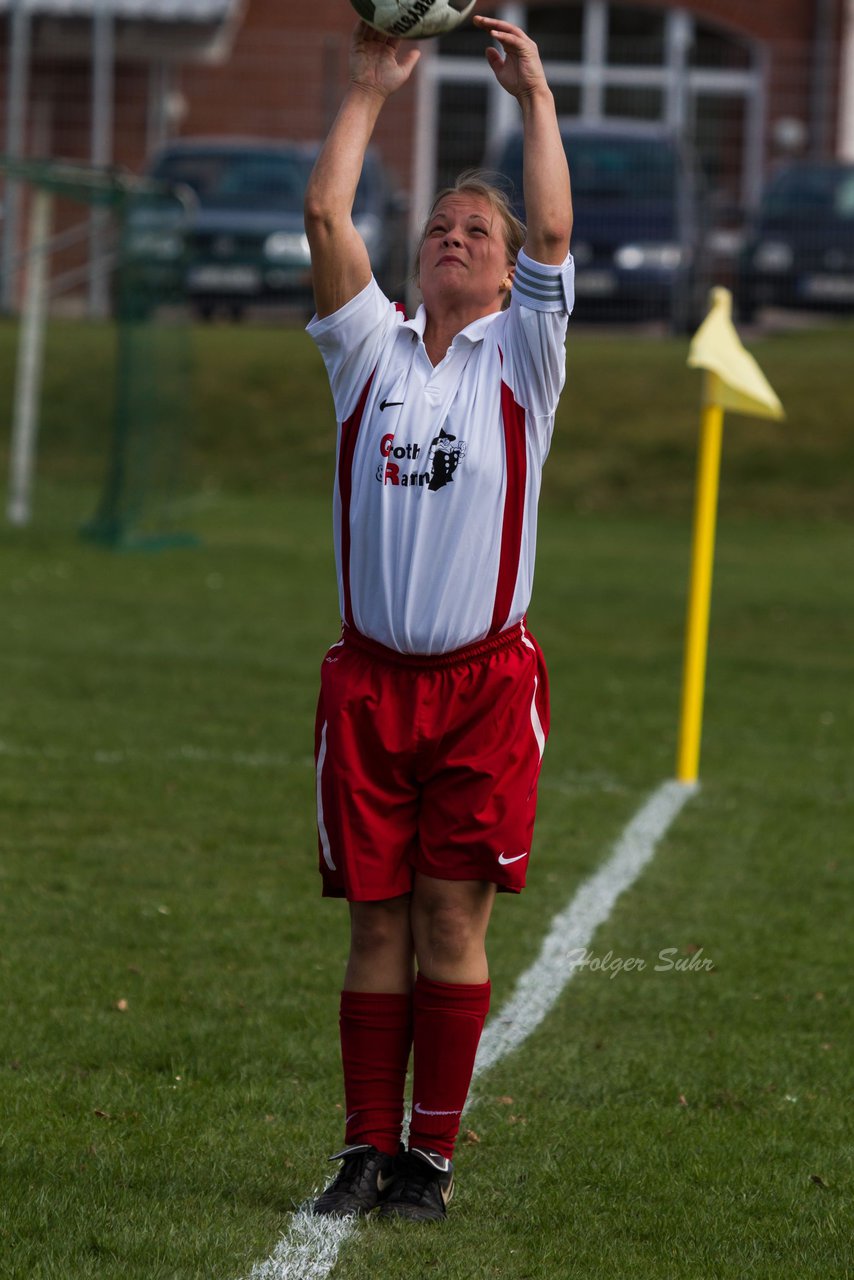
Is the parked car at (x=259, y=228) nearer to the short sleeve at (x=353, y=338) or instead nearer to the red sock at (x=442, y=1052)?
the short sleeve at (x=353, y=338)

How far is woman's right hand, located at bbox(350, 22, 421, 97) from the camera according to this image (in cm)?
368

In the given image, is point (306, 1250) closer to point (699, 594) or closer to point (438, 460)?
point (438, 460)

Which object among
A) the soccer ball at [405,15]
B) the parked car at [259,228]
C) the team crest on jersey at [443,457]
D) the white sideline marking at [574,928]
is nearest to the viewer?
the team crest on jersey at [443,457]

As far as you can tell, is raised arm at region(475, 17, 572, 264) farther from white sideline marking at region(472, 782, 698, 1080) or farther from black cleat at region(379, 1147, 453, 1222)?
white sideline marking at region(472, 782, 698, 1080)

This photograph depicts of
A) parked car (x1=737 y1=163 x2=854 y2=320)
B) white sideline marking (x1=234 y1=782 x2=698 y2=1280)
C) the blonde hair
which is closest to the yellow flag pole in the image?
white sideline marking (x1=234 y1=782 x2=698 y2=1280)

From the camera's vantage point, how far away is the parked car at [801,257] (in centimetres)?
2048

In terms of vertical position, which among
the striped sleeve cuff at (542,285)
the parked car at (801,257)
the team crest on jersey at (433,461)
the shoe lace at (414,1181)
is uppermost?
the parked car at (801,257)

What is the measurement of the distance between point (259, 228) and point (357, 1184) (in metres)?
18.1

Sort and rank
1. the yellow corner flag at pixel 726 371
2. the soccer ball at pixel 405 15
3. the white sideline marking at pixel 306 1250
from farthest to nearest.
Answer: the yellow corner flag at pixel 726 371, the soccer ball at pixel 405 15, the white sideline marking at pixel 306 1250

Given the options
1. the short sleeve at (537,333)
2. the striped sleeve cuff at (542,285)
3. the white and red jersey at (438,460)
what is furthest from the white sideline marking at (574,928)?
the striped sleeve cuff at (542,285)

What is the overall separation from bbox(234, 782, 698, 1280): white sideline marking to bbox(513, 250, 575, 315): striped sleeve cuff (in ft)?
5.73

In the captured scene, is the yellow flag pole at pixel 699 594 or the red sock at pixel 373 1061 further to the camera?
the yellow flag pole at pixel 699 594

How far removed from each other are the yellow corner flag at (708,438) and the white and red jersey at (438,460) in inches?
145

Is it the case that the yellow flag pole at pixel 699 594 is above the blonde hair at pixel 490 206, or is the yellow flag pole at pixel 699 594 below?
below
